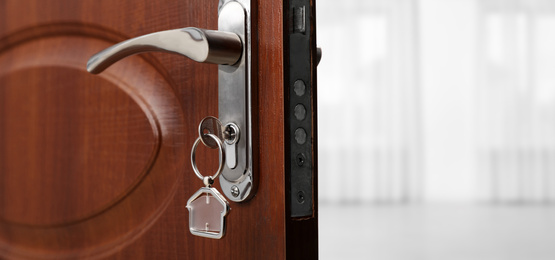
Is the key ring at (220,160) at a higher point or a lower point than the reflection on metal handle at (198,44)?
lower

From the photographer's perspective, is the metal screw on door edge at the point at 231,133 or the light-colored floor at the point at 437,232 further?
the light-colored floor at the point at 437,232

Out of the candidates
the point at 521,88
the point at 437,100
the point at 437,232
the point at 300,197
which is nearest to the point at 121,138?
the point at 300,197

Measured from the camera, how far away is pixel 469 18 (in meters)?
4.09

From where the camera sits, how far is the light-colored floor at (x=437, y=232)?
→ 2420mm

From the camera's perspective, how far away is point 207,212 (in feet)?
1.22

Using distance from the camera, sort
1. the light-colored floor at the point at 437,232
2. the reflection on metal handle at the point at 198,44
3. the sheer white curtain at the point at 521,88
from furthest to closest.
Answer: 1. the sheer white curtain at the point at 521,88
2. the light-colored floor at the point at 437,232
3. the reflection on metal handle at the point at 198,44

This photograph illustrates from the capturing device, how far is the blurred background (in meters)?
4.05

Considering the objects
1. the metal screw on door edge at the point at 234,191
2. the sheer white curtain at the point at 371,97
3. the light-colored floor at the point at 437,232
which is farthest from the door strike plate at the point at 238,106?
the sheer white curtain at the point at 371,97

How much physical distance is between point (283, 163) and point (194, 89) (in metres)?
0.11

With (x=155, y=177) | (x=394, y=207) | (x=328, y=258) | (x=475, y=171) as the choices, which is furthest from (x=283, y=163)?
(x=475, y=171)

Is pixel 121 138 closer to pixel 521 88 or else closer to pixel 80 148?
pixel 80 148

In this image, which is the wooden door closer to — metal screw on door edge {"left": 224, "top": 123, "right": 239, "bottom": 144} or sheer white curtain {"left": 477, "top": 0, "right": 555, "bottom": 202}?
metal screw on door edge {"left": 224, "top": 123, "right": 239, "bottom": 144}

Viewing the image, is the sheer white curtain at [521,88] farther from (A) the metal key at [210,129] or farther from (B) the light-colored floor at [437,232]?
(A) the metal key at [210,129]

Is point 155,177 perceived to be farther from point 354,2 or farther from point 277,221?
point 354,2
